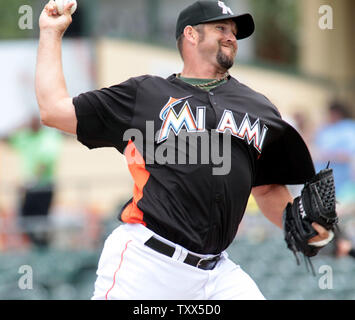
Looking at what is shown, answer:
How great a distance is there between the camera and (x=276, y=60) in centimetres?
1703

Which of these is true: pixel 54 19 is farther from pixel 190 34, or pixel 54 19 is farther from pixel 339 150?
pixel 339 150

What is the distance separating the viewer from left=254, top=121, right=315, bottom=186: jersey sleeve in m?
3.94

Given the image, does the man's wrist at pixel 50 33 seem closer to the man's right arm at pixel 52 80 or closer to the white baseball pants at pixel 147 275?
the man's right arm at pixel 52 80

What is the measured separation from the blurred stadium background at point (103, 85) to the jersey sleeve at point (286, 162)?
3.21 meters

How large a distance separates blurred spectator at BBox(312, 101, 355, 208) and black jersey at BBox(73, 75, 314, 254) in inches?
165

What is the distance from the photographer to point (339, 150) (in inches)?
→ 313

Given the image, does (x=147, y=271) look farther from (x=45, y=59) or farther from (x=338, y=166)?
(x=338, y=166)

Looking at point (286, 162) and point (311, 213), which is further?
point (286, 162)

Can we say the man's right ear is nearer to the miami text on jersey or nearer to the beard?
the beard

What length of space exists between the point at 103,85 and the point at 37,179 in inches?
158

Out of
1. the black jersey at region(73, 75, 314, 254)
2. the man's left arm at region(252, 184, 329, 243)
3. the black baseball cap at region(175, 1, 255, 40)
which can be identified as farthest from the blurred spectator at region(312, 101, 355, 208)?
the black jersey at region(73, 75, 314, 254)
